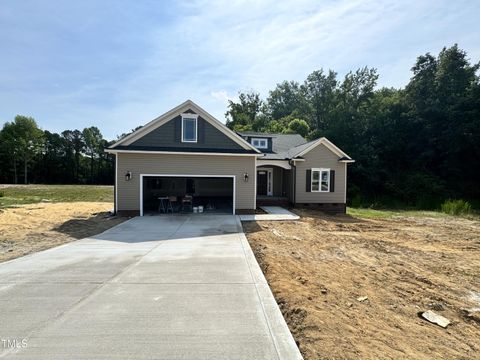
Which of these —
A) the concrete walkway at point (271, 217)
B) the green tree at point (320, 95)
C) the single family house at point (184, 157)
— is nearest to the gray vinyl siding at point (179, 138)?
the single family house at point (184, 157)

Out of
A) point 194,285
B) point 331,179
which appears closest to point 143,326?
point 194,285

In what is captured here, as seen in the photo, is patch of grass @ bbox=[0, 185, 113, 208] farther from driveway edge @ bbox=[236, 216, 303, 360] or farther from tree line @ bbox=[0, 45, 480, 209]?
driveway edge @ bbox=[236, 216, 303, 360]

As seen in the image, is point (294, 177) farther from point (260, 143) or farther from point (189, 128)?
point (189, 128)

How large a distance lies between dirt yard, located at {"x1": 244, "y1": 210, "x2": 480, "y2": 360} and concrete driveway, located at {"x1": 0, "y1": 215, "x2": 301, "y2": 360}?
44 cm

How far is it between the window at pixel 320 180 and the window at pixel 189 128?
7.99 metres

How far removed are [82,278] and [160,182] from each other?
47.7 feet

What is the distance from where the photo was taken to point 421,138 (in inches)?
1062

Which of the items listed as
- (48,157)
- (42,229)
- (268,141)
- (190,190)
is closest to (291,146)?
(268,141)

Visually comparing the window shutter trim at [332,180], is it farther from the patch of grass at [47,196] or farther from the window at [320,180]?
the patch of grass at [47,196]

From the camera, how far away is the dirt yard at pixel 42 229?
810 cm

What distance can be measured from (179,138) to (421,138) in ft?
78.9

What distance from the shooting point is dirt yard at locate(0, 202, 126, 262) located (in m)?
8.10

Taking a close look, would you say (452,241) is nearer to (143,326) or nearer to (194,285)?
(194,285)

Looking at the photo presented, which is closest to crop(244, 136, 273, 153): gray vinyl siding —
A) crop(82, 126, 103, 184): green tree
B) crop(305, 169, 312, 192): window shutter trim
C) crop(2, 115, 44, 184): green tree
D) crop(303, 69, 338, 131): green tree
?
crop(305, 169, 312, 192): window shutter trim
